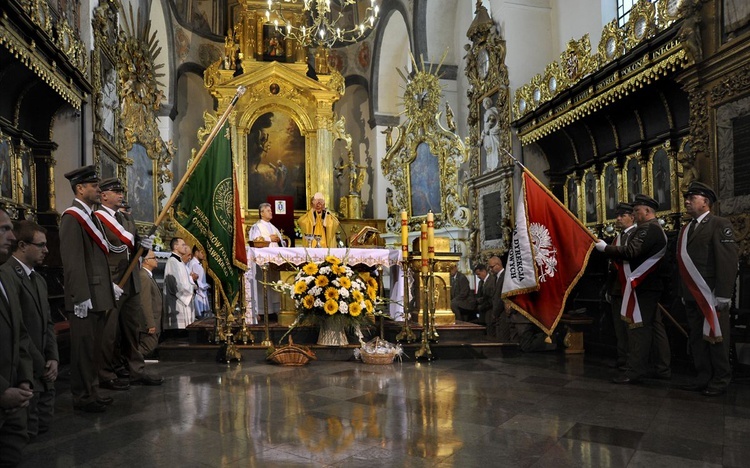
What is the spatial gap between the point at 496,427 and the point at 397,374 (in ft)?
6.95

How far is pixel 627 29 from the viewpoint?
762 cm

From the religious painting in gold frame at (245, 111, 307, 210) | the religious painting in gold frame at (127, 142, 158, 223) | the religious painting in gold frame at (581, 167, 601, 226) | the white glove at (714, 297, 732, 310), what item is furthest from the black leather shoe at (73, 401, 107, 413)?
the religious painting in gold frame at (245, 111, 307, 210)

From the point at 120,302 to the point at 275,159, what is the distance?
10.9 meters

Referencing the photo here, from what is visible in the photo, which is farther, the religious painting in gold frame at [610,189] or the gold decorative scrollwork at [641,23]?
the religious painting in gold frame at [610,189]

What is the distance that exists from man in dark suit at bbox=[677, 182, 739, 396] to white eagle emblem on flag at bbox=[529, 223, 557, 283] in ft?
4.39

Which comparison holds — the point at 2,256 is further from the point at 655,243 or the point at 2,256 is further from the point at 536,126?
the point at 536,126

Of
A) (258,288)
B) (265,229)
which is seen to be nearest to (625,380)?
(258,288)

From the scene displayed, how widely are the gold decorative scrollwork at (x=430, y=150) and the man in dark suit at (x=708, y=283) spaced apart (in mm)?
7868

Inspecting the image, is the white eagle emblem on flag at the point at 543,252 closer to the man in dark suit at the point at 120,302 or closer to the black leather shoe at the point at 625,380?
the black leather shoe at the point at 625,380

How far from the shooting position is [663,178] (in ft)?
25.9

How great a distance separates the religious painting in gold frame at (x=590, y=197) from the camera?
9.43 metres

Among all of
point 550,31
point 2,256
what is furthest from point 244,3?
point 2,256

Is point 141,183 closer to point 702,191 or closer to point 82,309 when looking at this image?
point 82,309

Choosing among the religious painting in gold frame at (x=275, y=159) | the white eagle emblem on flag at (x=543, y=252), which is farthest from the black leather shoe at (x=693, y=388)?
the religious painting in gold frame at (x=275, y=159)
